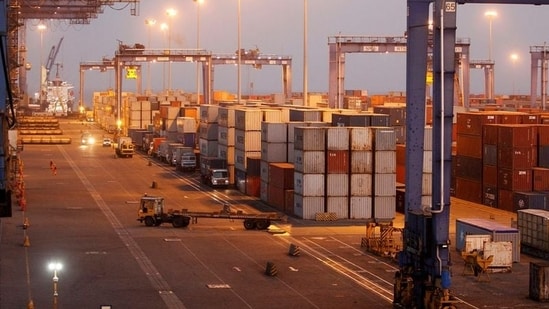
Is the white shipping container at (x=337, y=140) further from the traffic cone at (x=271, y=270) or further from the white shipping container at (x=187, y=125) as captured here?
the white shipping container at (x=187, y=125)

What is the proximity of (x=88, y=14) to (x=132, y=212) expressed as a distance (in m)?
39.1

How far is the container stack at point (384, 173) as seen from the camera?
59.4 m

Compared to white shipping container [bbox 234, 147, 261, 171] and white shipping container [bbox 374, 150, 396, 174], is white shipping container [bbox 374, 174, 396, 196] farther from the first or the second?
white shipping container [bbox 234, 147, 261, 171]

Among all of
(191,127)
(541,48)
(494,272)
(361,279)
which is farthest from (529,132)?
(541,48)

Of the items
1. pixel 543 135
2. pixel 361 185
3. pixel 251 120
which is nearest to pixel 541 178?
pixel 543 135

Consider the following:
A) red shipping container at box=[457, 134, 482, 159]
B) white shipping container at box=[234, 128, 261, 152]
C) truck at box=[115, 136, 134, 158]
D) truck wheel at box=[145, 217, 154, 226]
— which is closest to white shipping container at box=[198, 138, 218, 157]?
white shipping container at box=[234, 128, 261, 152]

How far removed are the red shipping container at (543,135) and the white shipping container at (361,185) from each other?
44.4ft

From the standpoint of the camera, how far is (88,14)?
97625 mm

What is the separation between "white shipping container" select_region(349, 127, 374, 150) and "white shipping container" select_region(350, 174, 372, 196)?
1.61 meters

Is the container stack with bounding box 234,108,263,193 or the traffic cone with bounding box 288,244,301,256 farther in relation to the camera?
the container stack with bounding box 234,108,263,193

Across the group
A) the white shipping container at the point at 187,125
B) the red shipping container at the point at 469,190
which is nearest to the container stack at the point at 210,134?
the white shipping container at the point at 187,125

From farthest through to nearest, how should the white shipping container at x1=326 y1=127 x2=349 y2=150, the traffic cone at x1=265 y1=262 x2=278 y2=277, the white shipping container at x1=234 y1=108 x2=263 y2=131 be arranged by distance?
the white shipping container at x1=234 y1=108 x2=263 y2=131, the white shipping container at x1=326 y1=127 x2=349 y2=150, the traffic cone at x1=265 y1=262 x2=278 y2=277

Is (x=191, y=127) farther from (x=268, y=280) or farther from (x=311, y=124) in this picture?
(x=268, y=280)

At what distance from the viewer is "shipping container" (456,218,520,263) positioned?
46.1 metres
